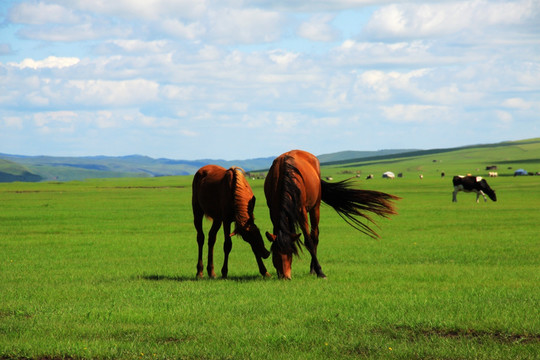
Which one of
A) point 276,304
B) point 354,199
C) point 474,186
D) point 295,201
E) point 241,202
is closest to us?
point 276,304

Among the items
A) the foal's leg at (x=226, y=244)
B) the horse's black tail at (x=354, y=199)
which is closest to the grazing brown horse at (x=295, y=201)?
the horse's black tail at (x=354, y=199)

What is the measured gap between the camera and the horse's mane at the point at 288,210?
12758 millimetres

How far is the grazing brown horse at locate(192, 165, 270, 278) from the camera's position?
528 inches

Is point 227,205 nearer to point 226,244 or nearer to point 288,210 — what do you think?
point 226,244

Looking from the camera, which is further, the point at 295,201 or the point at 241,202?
the point at 241,202

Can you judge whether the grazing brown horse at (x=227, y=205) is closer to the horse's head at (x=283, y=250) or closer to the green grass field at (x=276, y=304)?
the horse's head at (x=283, y=250)

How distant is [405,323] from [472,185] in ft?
141

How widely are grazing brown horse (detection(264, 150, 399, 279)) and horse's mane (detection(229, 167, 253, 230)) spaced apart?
0.45 m

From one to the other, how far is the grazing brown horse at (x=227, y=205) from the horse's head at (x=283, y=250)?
0.42 m

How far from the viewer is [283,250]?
12828 millimetres

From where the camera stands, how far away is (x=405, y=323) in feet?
29.3

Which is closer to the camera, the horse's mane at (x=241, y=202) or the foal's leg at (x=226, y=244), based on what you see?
the horse's mane at (x=241, y=202)

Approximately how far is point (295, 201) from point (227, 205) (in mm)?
1604

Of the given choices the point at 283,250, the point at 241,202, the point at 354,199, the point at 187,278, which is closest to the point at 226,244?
the point at 241,202
